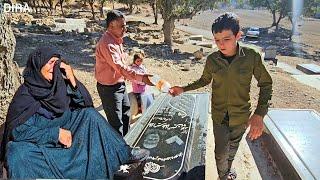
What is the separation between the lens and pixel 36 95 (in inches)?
114

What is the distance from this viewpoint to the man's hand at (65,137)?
2860mm

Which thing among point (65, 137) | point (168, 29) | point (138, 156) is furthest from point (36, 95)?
point (168, 29)

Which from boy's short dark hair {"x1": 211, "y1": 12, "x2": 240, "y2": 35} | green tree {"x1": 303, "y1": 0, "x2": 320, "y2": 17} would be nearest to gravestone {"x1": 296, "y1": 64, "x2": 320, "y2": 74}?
boy's short dark hair {"x1": 211, "y1": 12, "x2": 240, "y2": 35}

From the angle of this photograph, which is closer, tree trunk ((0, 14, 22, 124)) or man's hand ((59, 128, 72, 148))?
man's hand ((59, 128, 72, 148))

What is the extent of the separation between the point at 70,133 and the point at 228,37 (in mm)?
1452

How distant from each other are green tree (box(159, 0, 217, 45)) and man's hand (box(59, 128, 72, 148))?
15.9 meters

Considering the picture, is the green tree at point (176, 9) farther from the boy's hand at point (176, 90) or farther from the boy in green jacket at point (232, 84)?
the boy in green jacket at point (232, 84)

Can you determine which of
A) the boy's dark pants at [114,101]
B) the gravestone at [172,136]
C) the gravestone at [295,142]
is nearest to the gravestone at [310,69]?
the gravestone at [295,142]

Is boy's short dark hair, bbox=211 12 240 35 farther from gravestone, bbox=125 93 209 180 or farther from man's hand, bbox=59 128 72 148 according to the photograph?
man's hand, bbox=59 128 72 148

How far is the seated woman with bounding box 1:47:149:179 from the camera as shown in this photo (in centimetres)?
270

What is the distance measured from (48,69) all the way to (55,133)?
527 mm

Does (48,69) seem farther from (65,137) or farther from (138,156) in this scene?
(138,156)

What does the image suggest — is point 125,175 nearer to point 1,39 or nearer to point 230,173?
point 230,173

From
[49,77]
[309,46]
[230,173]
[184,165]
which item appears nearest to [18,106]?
[49,77]
